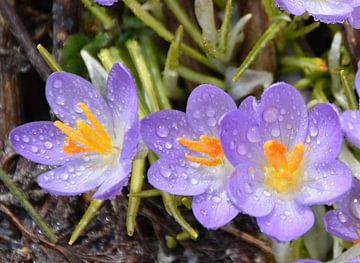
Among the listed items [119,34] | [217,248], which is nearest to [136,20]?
[119,34]

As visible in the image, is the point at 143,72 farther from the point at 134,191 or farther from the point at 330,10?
the point at 330,10

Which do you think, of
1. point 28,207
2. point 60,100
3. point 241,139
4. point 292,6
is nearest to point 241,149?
point 241,139

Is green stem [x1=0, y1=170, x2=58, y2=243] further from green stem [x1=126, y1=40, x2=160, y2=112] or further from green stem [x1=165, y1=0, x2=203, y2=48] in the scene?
green stem [x1=165, y1=0, x2=203, y2=48]

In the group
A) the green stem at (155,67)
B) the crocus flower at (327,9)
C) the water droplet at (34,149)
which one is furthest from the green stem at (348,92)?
the water droplet at (34,149)

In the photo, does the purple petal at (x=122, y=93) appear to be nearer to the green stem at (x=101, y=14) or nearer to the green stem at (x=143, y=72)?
the green stem at (x=143, y=72)

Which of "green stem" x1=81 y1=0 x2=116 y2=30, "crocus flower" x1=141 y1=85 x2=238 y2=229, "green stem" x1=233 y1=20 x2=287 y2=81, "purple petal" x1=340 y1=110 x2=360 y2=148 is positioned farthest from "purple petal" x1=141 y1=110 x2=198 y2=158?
"green stem" x1=81 y1=0 x2=116 y2=30
